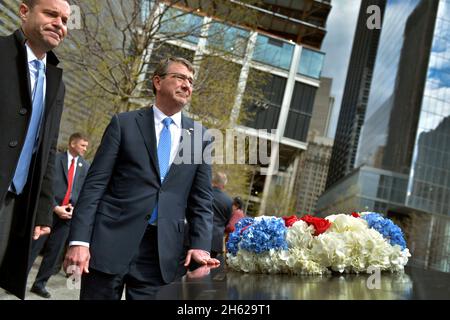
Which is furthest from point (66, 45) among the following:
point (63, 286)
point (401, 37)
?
point (401, 37)

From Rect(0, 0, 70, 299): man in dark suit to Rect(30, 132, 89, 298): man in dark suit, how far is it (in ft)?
14.7

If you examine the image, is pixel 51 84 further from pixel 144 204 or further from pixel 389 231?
pixel 389 231

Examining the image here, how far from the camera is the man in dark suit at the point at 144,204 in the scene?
9.27 ft

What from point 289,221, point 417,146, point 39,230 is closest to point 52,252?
point 39,230

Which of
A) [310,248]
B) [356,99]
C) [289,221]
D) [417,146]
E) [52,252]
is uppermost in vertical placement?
[356,99]

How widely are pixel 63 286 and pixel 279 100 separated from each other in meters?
50.3

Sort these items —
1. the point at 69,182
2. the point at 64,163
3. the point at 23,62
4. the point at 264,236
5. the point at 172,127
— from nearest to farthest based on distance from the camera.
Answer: the point at 264,236 → the point at 23,62 → the point at 172,127 → the point at 64,163 → the point at 69,182

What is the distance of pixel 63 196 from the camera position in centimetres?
762

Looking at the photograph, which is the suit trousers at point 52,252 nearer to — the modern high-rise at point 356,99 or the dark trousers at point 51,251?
the dark trousers at point 51,251

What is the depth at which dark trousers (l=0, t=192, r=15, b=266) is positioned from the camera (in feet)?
8.98

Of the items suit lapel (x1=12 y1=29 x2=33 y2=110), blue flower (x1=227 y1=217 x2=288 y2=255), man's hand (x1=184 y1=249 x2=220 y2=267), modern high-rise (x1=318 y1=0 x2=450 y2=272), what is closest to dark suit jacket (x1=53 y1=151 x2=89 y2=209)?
suit lapel (x1=12 y1=29 x2=33 y2=110)

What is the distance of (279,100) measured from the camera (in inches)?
2245

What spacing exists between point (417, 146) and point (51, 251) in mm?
63459

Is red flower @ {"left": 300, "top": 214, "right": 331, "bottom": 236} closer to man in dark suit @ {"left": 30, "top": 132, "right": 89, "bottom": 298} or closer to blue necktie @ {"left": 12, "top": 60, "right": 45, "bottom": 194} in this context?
blue necktie @ {"left": 12, "top": 60, "right": 45, "bottom": 194}
